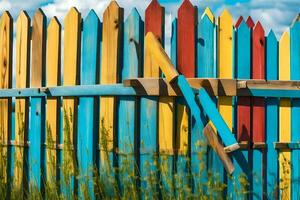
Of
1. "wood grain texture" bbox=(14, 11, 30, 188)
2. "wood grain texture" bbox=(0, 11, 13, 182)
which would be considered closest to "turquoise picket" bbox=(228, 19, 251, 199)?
"wood grain texture" bbox=(14, 11, 30, 188)

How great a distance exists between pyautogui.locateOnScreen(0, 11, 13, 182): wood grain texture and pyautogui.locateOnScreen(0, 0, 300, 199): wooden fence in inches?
38.5

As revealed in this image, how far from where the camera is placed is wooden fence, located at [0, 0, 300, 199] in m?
4.84

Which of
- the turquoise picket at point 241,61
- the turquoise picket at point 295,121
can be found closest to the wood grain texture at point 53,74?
the turquoise picket at point 241,61

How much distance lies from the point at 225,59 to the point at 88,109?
1316 mm

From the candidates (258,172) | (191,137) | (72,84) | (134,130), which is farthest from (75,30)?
(258,172)

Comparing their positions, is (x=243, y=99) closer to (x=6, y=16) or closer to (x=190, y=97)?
(x=190, y=97)

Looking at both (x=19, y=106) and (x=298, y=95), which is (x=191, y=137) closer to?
(x=298, y=95)

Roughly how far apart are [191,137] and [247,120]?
520mm

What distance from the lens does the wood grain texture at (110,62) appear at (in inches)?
199

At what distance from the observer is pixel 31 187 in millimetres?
5578

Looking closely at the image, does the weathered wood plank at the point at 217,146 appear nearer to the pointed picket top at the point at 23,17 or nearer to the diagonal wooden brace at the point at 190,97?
the diagonal wooden brace at the point at 190,97

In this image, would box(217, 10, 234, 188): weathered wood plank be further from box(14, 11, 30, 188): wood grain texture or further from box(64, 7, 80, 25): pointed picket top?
box(14, 11, 30, 188): wood grain texture

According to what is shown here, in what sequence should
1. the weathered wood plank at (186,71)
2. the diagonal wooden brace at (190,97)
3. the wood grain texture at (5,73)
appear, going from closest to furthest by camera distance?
the diagonal wooden brace at (190,97), the weathered wood plank at (186,71), the wood grain texture at (5,73)

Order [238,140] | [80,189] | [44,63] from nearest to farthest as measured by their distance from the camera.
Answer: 1. [238,140]
2. [80,189]
3. [44,63]
